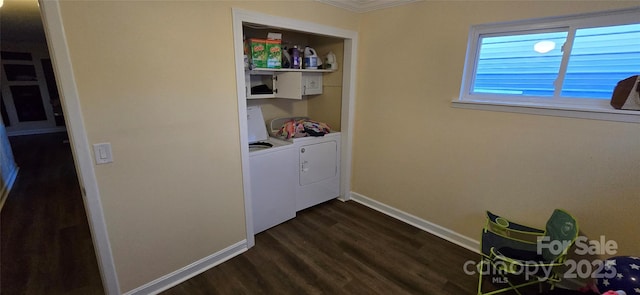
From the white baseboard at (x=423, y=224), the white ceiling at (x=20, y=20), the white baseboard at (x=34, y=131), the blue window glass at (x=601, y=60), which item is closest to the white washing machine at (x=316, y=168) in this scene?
the white baseboard at (x=423, y=224)

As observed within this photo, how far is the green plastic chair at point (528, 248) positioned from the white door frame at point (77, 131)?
2414 mm

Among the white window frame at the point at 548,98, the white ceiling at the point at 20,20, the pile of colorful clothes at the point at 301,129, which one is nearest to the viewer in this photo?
the white window frame at the point at 548,98

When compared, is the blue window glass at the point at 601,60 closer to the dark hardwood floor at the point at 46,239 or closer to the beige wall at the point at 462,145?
the beige wall at the point at 462,145

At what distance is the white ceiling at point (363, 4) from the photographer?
2.41 m

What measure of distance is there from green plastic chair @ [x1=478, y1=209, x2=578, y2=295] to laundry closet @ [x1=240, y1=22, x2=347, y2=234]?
168cm

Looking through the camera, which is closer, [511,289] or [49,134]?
[511,289]

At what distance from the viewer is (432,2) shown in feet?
7.18

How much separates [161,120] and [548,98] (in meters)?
2.66

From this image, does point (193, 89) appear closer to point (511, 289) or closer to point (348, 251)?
point (348, 251)

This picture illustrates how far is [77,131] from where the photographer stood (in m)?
1.38

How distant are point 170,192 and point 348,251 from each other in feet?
4.95

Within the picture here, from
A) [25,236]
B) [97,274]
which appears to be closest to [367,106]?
[97,274]

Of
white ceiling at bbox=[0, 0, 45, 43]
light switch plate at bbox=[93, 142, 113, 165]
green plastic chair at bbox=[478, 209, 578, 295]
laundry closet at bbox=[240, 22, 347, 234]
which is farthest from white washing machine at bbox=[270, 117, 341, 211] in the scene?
Result: white ceiling at bbox=[0, 0, 45, 43]

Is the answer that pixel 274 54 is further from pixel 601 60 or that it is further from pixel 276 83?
pixel 601 60
